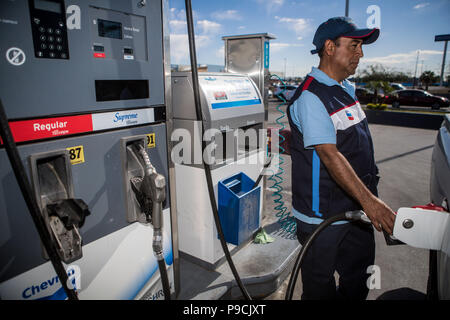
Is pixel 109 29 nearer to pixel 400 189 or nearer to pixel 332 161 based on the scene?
pixel 332 161

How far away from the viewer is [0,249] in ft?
4.99

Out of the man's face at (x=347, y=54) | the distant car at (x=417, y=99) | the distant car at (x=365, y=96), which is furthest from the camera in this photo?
the distant car at (x=365, y=96)

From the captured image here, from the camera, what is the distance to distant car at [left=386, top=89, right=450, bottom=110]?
2223 cm

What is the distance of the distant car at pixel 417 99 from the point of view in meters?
22.2

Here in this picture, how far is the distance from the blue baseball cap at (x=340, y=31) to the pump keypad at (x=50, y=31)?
5.11 feet

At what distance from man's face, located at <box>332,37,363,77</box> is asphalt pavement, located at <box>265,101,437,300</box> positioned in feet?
7.00

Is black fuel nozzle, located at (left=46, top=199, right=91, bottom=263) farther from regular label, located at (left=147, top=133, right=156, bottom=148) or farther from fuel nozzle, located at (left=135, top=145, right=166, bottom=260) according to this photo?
regular label, located at (left=147, top=133, right=156, bottom=148)

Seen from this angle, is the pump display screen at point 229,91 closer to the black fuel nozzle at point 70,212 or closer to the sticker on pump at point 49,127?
the sticker on pump at point 49,127

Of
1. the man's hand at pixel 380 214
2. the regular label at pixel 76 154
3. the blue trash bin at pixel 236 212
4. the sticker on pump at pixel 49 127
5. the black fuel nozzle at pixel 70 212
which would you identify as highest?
the sticker on pump at pixel 49 127

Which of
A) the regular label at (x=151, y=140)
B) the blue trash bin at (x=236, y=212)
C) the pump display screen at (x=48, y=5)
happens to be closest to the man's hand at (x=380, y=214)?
the blue trash bin at (x=236, y=212)
